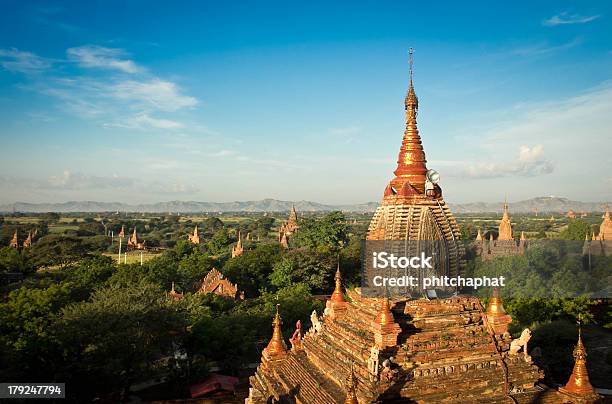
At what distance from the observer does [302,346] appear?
16031 millimetres

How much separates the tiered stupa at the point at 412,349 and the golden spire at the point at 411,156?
8 centimetres

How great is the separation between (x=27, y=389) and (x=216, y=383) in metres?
8.30

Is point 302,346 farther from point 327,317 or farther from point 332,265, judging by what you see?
point 332,265

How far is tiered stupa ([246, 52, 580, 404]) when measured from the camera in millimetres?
12016

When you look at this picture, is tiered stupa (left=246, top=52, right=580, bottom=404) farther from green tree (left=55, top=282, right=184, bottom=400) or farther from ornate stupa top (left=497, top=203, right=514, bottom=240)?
ornate stupa top (left=497, top=203, right=514, bottom=240)

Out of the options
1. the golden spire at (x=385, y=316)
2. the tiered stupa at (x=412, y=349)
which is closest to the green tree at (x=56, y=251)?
the tiered stupa at (x=412, y=349)

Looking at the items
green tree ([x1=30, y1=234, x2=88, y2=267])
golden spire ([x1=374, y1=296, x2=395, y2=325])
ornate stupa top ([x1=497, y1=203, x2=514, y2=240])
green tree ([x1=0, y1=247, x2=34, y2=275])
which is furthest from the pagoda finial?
green tree ([x1=30, y1=234, x2=88, y2=267])

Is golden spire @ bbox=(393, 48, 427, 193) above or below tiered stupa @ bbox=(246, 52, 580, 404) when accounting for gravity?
above

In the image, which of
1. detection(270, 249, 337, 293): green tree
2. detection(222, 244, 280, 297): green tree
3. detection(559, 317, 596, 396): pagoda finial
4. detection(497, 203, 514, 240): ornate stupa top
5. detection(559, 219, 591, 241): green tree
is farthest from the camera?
detection(559, 219, 591, 241): green tree

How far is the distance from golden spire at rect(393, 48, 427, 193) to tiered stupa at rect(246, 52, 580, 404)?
0.08 metres

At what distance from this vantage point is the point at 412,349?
12.5m

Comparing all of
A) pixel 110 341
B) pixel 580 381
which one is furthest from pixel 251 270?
pixel 580 381

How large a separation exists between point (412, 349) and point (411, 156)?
7.09 m

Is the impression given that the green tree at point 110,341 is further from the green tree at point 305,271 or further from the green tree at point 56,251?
the green tree at point 56,251
